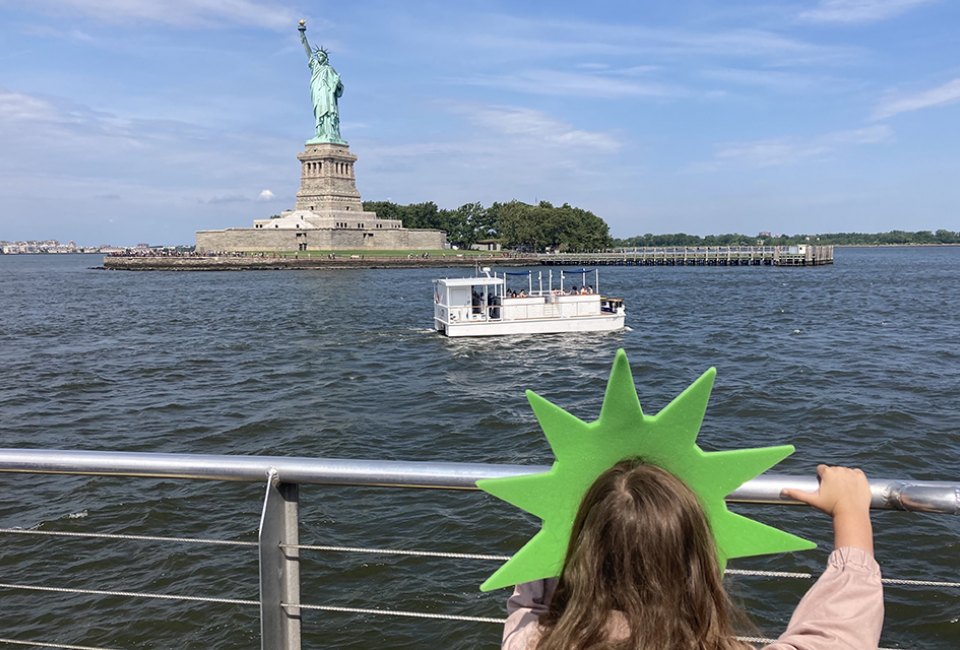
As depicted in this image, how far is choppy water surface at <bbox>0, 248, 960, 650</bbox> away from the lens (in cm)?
835

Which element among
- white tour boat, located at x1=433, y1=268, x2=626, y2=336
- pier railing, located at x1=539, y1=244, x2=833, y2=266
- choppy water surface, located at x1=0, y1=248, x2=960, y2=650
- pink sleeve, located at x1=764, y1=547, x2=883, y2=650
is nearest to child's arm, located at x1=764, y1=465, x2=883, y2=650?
pink sleeve, located at x1=764, y1=547, x2=883, y2=650

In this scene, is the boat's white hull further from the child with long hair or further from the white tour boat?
the child with long hair

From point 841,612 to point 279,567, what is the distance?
1549 mm

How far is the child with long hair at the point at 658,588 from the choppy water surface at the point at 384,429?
0.83 metres

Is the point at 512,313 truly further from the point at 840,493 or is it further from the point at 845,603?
the point at 845,603

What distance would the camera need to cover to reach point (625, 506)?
1503 millimetres

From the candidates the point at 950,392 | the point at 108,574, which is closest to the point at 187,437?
the point at 108,574

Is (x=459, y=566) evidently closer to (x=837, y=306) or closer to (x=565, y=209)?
(x=837, y=306)

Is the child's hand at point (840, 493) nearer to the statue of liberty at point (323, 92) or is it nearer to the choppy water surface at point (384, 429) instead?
the choppy water surface at point (384, 429)

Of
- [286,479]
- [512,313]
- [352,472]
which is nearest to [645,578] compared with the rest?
[352,472]

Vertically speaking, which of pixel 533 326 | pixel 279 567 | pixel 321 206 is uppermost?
pixel 321 206

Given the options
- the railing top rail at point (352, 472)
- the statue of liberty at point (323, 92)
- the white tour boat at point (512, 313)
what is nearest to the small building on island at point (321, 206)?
the statue of liberty at point (323, 92)

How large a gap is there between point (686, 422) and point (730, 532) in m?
0.29

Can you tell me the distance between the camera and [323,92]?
88125 millimetres
